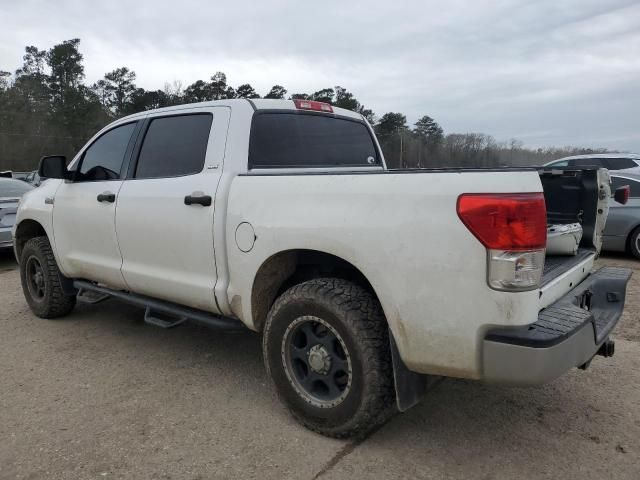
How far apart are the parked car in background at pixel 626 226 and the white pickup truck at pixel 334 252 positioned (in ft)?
18.9

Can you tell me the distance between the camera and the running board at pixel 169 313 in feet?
11.5

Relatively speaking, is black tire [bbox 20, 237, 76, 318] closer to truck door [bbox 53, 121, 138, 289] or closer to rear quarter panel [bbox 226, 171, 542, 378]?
truck door [bbox 53, 121, 138, 289]

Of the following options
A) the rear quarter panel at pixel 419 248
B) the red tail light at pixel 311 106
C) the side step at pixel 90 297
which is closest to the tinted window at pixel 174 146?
the red tail light at pixel 311 106

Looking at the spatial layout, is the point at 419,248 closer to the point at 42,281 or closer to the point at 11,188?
the point at 42,281

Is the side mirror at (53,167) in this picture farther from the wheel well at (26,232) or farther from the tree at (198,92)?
the tree at (198,92)

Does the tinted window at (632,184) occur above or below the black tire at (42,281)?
above

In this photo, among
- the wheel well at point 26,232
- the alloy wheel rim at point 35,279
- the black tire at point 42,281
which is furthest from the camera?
the wheel well at point 26,232

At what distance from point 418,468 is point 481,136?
7.47m

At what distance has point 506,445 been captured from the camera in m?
2.89

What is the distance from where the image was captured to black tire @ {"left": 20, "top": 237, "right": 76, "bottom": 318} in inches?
201

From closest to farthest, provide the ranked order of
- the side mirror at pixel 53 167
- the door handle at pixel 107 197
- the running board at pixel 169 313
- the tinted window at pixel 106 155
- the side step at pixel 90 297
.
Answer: the running board at pixel 169 313 → the door handle at pixel 107 197 → the tinted window at pixel 106 155 → the side mirror at pixel 53 167 → the side step at pixel 90 297

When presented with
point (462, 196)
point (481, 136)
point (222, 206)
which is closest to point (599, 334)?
point (462, 196)

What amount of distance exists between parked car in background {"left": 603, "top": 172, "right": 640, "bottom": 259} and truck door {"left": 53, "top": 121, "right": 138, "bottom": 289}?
25.0 ft

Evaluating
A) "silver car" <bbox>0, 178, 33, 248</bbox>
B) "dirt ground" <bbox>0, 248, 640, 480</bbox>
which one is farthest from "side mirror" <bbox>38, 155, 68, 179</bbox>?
"silver car" <bbox>0, 178, 33, 248</bbox>
